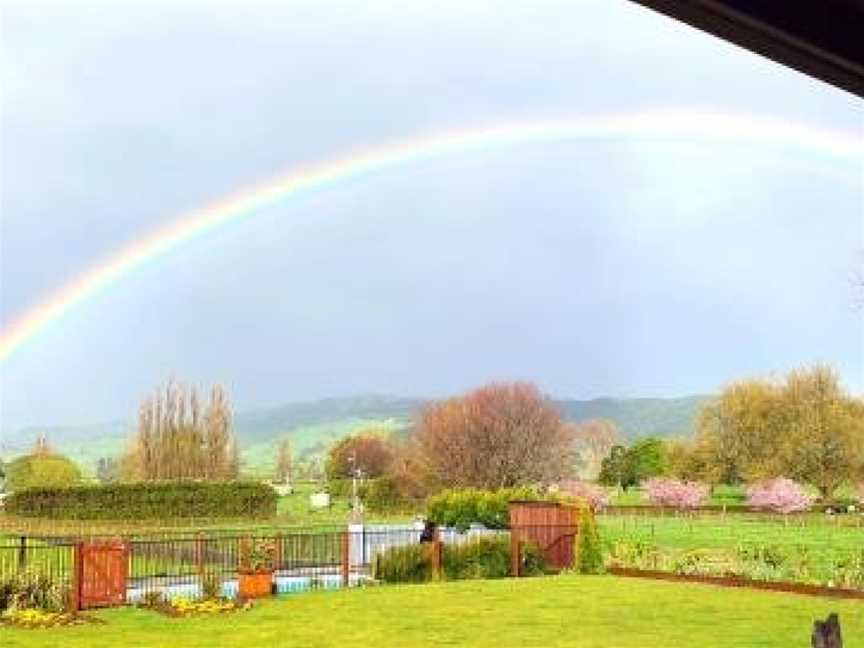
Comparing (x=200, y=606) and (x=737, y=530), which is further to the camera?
(x=737, y=530)

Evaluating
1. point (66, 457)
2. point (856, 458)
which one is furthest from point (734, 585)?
point (66, 457)

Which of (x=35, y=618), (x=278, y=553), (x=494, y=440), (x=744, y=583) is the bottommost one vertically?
(x=744, y=583)

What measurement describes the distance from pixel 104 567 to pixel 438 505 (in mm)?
7136

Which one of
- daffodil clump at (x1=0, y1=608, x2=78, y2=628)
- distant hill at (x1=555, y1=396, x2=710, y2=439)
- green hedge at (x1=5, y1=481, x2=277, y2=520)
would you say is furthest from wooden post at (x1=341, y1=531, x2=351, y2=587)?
distant hill at (x1=555, y1=396, x2=710, y2=439)

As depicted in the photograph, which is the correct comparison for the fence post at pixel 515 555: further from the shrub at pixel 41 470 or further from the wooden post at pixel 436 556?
the shrub at pixel 41 470

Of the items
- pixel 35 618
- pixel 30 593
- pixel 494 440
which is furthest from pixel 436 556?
pixel 494 440

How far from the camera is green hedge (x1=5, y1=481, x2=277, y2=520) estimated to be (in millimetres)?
23734

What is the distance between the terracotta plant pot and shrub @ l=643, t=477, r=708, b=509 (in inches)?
873

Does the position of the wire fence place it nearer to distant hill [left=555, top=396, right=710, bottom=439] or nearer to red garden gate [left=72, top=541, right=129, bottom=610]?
red garden gate [left=72, top=541, right=129, bottom=610]

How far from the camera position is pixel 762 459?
3634 centimetres

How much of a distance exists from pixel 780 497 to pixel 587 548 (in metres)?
17.2

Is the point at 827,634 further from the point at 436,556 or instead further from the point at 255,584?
the point at 436,556

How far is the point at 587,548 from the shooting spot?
15.1m

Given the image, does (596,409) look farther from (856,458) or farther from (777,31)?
(777,31)
